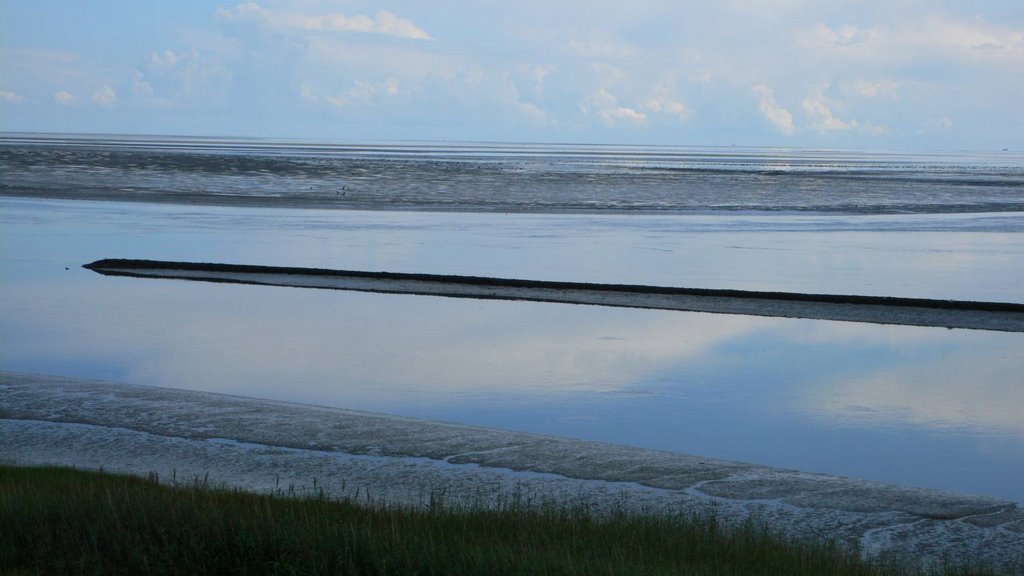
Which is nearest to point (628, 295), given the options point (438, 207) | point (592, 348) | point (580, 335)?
point (580, 335)

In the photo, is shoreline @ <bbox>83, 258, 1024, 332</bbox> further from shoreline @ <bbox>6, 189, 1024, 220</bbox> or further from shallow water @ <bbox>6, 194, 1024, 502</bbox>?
shoreline @ <bbox>6, 189, 1024, 220</bbox>

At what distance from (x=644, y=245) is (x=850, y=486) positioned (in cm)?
1956

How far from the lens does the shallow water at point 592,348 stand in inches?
443

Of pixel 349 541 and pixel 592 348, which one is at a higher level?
pixel 349 541

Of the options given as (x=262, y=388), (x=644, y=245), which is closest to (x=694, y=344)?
(x=262, y=388)

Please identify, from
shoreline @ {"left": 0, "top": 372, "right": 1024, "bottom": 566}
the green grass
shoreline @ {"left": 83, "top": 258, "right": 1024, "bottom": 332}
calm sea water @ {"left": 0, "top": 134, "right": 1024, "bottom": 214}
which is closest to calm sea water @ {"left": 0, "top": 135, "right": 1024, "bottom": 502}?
shoreline @ {"left": 83, "top": 258, "right": 1024, "bottom": 332}

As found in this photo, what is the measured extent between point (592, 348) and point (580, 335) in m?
1.03

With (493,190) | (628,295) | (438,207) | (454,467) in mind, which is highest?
(493,190)

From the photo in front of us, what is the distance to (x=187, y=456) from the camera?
9.75 m

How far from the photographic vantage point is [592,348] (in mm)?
15266

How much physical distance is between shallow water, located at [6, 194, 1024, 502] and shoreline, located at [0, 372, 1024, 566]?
32.3 inches

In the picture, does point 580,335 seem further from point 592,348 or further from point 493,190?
point 493,190

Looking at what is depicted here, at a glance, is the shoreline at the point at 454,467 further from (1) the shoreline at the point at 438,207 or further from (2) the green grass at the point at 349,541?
(1) the shoreline at the point at 438,207

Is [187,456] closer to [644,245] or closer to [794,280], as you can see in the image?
[794,280]
